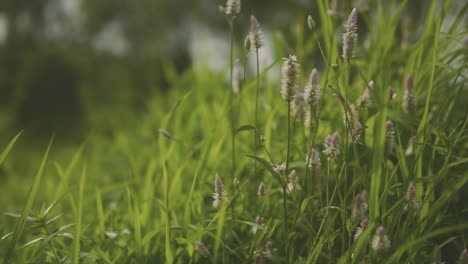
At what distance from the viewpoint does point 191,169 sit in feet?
7.08

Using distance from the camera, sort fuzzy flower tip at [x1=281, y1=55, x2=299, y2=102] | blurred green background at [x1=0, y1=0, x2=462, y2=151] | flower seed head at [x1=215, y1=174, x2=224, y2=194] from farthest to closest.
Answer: blurred green background at [x1=0, y1=0, x2=462, y2=151] < flower seed head at [x1=215, y1=174, x2=224, y2=194] < fuzzy flower tip at [x1=281, y1=55, x2=299, y2=102]

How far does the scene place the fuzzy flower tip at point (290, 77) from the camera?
1.01 m

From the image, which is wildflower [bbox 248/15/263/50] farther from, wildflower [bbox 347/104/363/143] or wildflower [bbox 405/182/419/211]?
wildflower [bbox 405/182/419/211]

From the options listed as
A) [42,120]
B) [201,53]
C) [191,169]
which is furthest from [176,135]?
[42,120]

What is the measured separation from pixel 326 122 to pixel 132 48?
7027 millimetres

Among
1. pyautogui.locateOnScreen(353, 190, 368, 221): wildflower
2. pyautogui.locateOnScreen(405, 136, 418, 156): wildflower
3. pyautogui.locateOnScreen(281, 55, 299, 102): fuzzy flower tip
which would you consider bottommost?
pyautogui.locateOnScreen(353, 190, 368, 221): wildflower

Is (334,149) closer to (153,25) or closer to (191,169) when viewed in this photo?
(191,169)

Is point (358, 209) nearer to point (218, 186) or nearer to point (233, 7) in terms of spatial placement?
point (218, 186)

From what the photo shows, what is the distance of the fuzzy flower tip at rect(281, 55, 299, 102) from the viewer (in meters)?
1.01

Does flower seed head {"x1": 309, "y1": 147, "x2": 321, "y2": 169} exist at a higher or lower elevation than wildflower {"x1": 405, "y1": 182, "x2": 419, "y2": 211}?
higher

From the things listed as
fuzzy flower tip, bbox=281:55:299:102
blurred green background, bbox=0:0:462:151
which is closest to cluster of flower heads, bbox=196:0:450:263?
fuzzy flower tip, bbox=281:55:299:102

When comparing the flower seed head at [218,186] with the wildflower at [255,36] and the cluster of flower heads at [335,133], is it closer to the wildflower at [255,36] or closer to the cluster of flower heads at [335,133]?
the cluster of flower heads at [335,133]

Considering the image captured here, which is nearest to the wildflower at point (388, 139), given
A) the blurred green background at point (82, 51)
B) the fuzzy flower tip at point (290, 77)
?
the fuzzy flower tip at point (290, 77)

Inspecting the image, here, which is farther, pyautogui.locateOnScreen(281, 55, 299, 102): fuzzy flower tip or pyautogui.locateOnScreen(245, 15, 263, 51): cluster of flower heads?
pyautogui.locateOnScreen(245, 15, 263, 51): cluster of flower heads
